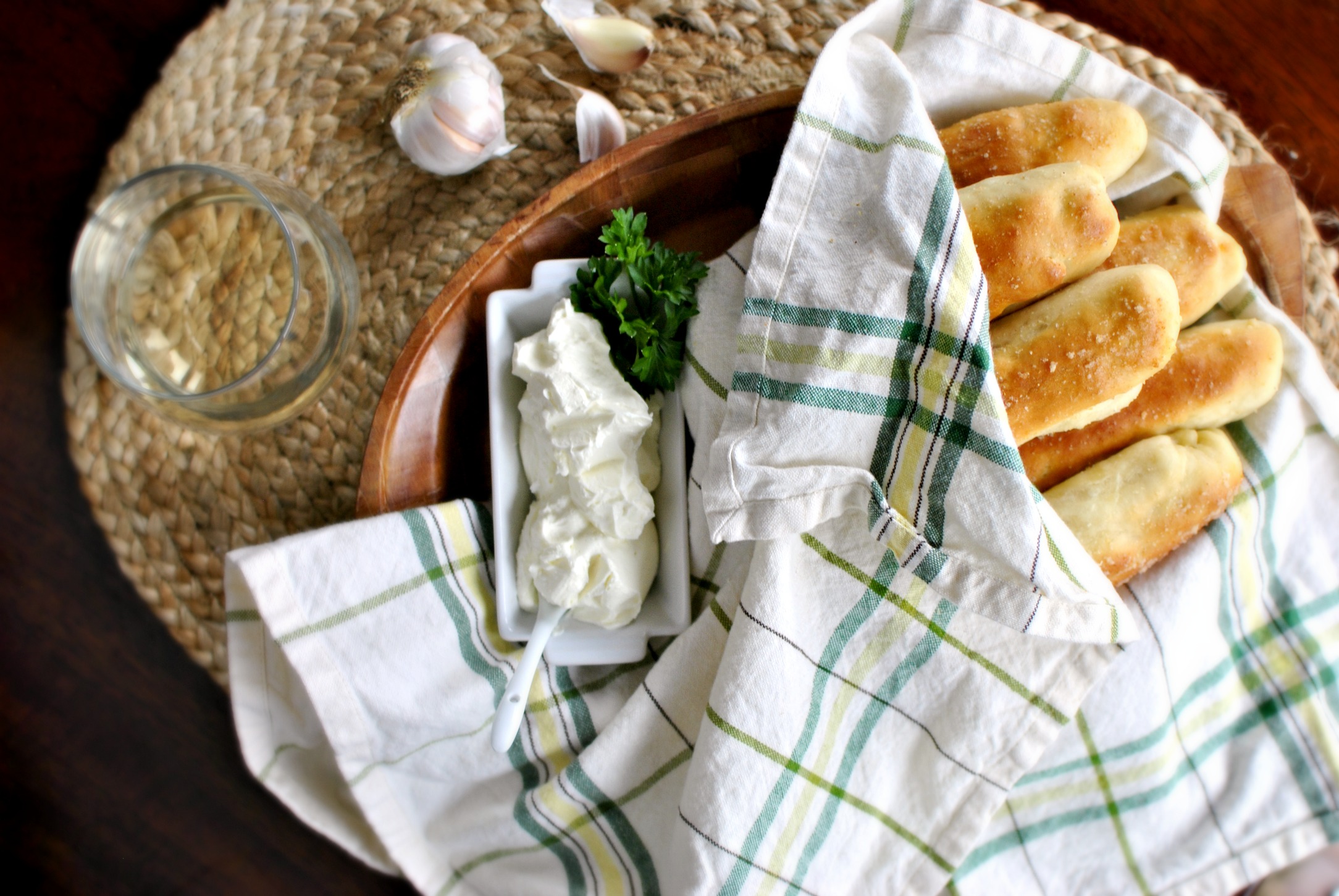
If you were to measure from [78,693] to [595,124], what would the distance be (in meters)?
0.83

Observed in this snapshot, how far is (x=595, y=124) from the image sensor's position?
792 millimetres

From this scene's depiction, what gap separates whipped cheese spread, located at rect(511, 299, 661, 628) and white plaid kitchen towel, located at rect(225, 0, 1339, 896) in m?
0.07

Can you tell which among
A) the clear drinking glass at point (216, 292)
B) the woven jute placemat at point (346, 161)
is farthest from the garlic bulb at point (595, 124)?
the clear drinking glass at point (216, 292)

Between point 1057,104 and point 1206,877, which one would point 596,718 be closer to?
point 1206,877

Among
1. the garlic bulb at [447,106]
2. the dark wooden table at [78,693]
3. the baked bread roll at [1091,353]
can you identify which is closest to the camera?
the baked bread roll at [1091,353]

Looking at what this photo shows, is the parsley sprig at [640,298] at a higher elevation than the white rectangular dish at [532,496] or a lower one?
higher

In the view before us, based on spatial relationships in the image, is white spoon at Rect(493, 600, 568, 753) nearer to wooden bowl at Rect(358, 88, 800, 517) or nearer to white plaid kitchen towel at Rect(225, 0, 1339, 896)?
white plaid kitchen towel at Rect(225, 0, 1339, 896)

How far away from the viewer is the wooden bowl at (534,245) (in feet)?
2.39

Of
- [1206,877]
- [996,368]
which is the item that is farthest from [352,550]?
[1206,877]

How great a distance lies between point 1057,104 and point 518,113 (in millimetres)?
501

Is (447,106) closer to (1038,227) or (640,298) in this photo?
(640,298)

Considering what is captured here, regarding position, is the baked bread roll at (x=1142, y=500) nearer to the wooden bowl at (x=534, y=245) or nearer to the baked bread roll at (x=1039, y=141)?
the baked bread roll at (x=1039, y=141)

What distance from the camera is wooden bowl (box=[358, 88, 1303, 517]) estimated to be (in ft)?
2.39

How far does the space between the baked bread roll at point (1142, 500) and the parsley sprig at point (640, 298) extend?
13.8 inches
